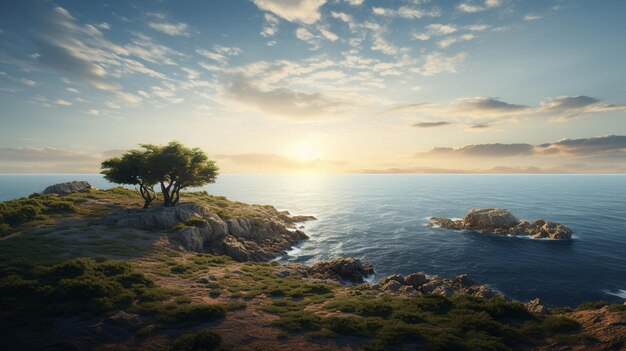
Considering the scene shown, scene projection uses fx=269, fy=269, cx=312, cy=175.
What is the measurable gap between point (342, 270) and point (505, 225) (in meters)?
61.3

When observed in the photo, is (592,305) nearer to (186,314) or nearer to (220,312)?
(220,312)

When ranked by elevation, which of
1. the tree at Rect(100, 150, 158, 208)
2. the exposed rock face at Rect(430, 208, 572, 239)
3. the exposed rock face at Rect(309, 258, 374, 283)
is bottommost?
the exposed rock face at Rect(309, 258, 374, 283)

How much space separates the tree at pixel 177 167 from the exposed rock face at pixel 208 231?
21.6ft

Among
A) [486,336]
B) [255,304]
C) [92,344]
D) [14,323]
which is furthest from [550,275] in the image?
[14,323]

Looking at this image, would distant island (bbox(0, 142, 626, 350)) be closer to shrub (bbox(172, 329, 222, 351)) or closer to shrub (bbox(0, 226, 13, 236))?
shrub (bbox(172, 329, 222, 351))

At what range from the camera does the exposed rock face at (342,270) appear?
40.0 m

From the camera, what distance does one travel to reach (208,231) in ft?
152

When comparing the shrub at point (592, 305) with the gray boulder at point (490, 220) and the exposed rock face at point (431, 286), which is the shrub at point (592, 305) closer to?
the exposed rock face at point (431, 286)

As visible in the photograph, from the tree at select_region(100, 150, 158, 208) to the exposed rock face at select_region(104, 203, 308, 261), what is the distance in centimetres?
766

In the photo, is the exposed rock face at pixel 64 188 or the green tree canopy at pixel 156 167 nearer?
the green tree canopy at pixel 156 167

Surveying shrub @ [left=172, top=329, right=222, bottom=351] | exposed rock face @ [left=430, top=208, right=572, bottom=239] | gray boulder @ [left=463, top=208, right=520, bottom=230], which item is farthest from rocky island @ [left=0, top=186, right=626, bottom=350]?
gray boulder @ [left=463, top=208, right=520, bottom=230]

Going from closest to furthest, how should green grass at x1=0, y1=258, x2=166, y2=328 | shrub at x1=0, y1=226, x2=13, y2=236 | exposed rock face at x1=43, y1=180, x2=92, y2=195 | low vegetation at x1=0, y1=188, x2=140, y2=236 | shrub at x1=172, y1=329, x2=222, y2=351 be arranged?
1. shrub at x1=172, y1=329, x2=222, y2=351
2. green grass at x1=0, y1=258, x2=166, y2=328
3. shrub at x1=0, y1=226, x2=13, y2=236
4. low vegetation at x1=0, y1=188, x2=140, y2=236
5. exposed rock face at x1=43, y1=180, x2=92, y2=195

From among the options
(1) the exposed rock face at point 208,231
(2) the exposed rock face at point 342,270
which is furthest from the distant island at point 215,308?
(1) the exposed rock face at point 208,231

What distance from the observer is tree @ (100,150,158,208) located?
52862 millimetres
